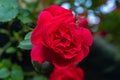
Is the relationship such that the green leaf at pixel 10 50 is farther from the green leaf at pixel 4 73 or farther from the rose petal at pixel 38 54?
the rose petal at pixel 38 54

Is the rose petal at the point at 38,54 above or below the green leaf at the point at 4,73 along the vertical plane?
above

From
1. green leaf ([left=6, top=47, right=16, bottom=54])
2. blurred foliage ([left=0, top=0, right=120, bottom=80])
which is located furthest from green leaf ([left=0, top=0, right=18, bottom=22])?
green leaf ([left=6, top=47, right=16, bottom=54])

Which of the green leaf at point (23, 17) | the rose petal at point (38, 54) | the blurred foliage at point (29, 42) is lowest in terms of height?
the blurred foliage at point (29, 42)

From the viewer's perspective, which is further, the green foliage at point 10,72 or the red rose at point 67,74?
the green foliage at point 10,72

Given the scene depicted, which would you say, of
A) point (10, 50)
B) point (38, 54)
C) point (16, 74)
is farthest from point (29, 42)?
point (10, 50)

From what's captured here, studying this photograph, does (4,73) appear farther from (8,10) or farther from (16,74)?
(8,10)

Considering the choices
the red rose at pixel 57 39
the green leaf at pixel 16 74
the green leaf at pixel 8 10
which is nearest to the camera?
the red rose at pixel 57 39

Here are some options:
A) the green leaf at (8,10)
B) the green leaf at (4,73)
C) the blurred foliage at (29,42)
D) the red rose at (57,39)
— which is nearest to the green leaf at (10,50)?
the blurred foliage at (29,42)

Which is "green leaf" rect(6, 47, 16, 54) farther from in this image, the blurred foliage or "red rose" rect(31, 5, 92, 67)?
"red rose" rect(31, 5, 92, 67)
